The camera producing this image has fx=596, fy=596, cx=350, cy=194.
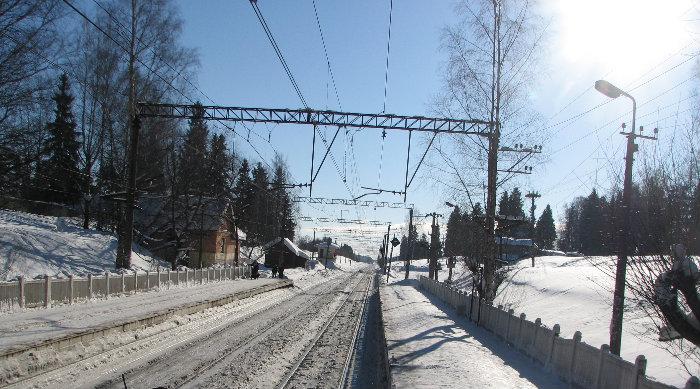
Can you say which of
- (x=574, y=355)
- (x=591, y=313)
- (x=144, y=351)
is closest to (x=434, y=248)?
(x=591, y=313)

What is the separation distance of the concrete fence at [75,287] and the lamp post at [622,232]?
1518 centimetres

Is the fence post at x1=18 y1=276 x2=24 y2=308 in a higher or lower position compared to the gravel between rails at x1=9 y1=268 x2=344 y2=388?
higher

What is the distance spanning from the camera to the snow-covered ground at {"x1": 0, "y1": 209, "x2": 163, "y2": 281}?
2491 centimetres

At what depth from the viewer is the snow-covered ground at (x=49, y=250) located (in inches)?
981

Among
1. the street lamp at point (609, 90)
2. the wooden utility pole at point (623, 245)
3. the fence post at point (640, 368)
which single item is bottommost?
the fence post at point (640, 368)

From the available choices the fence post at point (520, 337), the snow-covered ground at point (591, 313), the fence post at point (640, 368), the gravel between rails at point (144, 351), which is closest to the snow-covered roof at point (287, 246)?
the snow-covered ground at point (591, 313)

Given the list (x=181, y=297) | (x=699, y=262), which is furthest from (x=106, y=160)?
(x=699, y=262)

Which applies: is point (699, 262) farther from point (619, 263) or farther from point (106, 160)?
point (106, 160)

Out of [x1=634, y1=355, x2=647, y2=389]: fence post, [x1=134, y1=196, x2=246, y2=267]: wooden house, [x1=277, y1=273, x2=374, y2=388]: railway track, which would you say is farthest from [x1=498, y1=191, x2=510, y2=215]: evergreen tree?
[x1=134, y1=196, x2=246, y2=267]: wooden house

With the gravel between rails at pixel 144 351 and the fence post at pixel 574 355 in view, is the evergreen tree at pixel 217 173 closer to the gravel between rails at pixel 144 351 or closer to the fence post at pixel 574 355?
the gravel between rails at pixel 144 351

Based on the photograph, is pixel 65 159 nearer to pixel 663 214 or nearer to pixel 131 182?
pixel 131 182

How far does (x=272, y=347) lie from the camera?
50.4 ft

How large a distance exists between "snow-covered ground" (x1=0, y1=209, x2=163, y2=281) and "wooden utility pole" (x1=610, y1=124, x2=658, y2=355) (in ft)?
62.3

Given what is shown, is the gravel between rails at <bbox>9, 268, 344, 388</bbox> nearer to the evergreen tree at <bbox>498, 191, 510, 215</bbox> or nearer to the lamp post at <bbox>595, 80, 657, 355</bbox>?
the lamp post at <bbox>595, 80, 657, 355</bbox>
